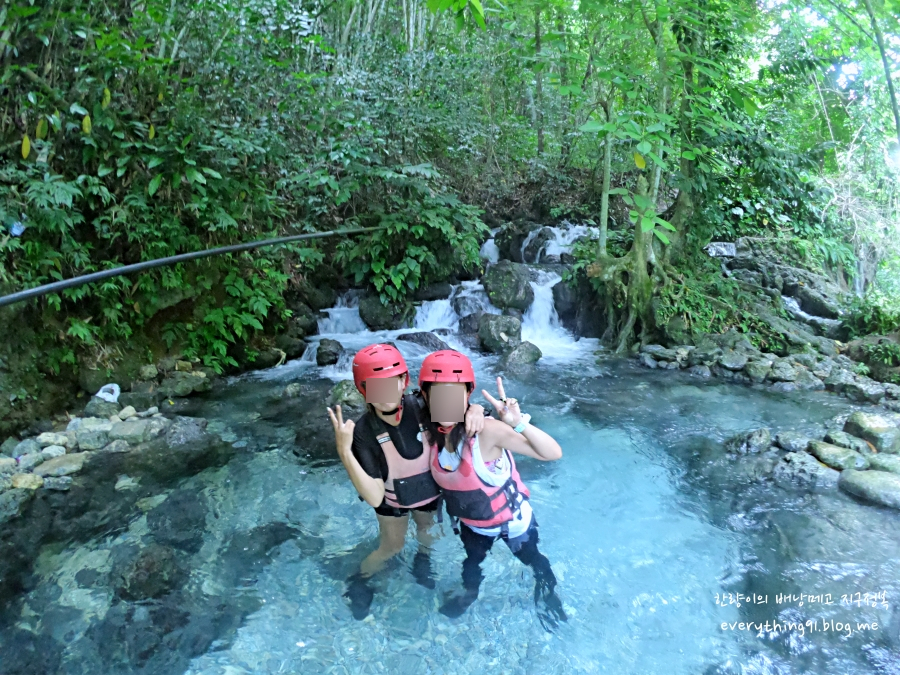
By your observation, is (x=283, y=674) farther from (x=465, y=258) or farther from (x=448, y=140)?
(x=448, y=140)

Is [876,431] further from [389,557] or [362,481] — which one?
[362,481]

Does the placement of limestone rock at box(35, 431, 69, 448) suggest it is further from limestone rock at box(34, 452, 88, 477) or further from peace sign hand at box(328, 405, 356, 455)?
peace sign hand at box(328, 405, 356, 455)

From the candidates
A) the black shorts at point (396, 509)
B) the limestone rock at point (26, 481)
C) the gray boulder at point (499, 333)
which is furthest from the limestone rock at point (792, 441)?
the limestone rock at point (26, 481)

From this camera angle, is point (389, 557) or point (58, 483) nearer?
point (389, 557)

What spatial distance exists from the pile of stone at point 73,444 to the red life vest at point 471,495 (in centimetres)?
389

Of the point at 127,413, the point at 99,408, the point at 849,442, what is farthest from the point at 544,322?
the point at 99,408

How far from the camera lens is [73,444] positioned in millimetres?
5301

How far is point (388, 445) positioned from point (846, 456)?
4.50m

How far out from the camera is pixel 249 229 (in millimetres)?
7914

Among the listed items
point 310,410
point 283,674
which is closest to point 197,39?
point 310,410

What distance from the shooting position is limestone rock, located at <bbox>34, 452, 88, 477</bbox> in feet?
15.7

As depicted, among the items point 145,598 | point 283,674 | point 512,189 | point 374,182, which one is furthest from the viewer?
point 512,189

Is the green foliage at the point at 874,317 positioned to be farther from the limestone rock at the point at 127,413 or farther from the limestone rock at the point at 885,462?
the limestone rock at the point at 127,413

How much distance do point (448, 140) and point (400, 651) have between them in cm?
1038
